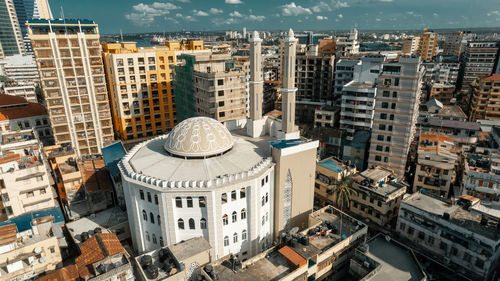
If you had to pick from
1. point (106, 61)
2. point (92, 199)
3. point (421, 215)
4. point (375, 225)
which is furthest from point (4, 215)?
point (421, 215)

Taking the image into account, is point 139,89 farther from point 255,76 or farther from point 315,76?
point 315,76

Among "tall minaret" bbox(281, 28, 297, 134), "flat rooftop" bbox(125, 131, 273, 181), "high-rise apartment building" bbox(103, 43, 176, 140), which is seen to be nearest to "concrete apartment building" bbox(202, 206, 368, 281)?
"flat rooftop" bbox(125, 131, 273, 181)

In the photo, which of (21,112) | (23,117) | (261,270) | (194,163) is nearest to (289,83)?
(194,163)

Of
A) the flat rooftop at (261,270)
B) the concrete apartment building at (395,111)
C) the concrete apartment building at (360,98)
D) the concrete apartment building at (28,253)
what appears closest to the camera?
the flat rooftop at (261,270)

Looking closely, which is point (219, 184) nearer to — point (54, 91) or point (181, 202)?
point (181, 202)

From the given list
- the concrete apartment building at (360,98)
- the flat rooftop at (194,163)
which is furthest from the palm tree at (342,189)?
the concrete apartment building at (360,98)

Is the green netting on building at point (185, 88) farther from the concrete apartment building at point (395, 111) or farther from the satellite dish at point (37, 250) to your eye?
the satellite dish at point (37, 250)

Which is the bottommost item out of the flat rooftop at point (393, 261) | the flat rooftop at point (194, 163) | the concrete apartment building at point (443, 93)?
the flat rooftop at point (393, 261)
